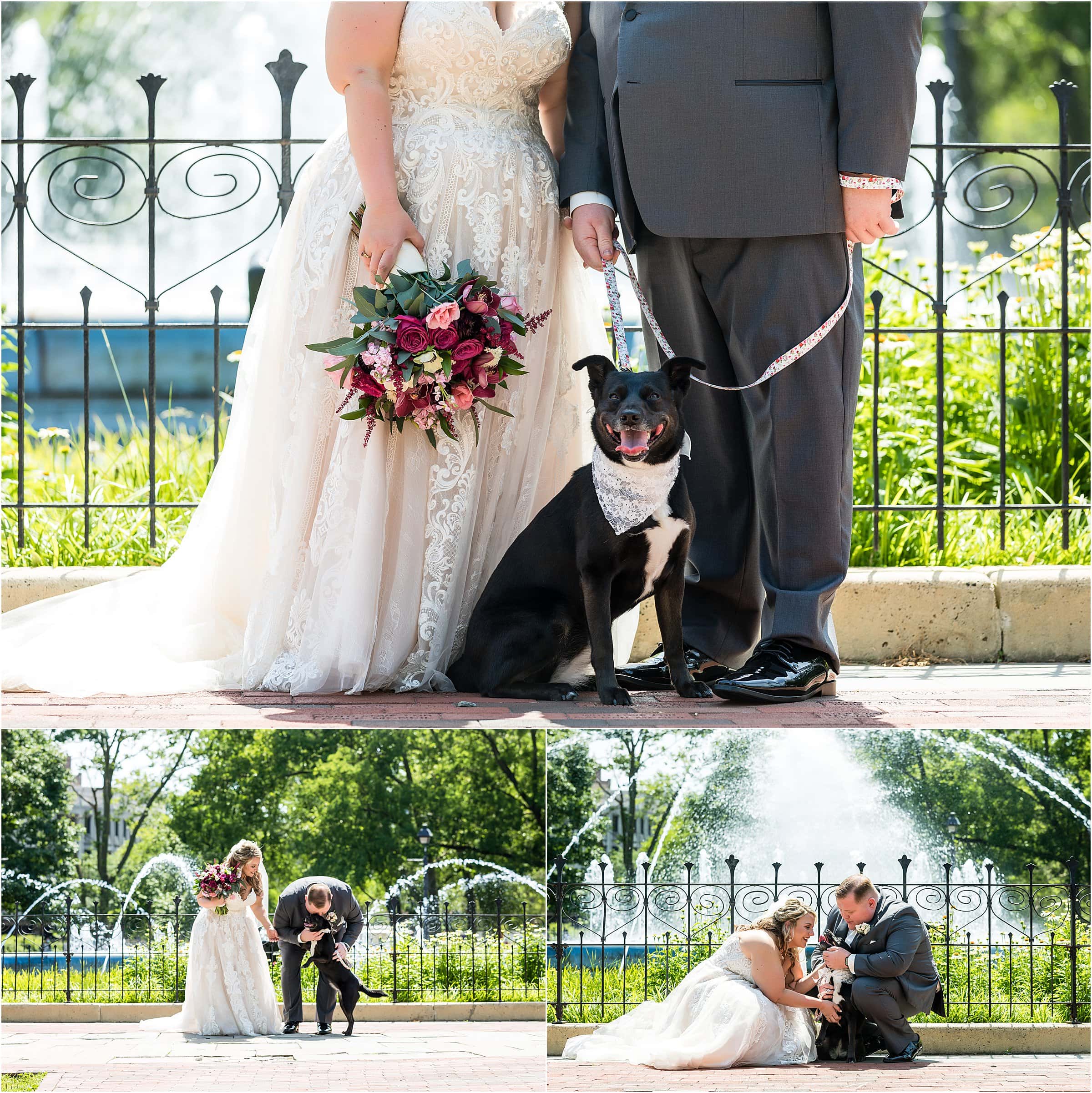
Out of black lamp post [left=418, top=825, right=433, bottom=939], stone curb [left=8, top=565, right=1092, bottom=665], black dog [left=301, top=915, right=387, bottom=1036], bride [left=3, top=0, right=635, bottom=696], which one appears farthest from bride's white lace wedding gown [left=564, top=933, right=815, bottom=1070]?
stone curb [left=8, top=565, right=1092, bottom=665]

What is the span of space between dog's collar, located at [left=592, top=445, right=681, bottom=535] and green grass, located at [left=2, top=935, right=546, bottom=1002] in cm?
128

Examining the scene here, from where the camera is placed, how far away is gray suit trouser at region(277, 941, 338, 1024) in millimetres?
2447

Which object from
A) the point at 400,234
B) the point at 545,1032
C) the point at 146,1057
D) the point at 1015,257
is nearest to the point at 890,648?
the point at 1015,257

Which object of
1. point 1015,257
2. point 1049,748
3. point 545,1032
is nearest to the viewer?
point 545,1032

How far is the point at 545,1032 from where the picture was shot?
2197mm

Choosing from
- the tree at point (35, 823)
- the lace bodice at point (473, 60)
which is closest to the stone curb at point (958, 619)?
the lace bodice at point (473, 60)

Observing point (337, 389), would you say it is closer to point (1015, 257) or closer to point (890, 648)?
point (890, 648)

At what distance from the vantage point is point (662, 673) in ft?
11.9

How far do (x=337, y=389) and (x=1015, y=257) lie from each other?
10.4 ft

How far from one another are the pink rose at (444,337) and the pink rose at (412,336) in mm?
23

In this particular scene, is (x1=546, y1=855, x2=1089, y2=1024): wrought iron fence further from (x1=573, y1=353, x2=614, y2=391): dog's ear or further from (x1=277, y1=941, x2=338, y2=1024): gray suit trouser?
(x1=573, y1=353, x2=614, y2=391): dog's ear

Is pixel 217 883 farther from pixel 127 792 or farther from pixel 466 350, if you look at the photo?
pixel 466 350

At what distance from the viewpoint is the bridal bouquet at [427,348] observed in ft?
11.4

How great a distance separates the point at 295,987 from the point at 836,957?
1119 millimetres
